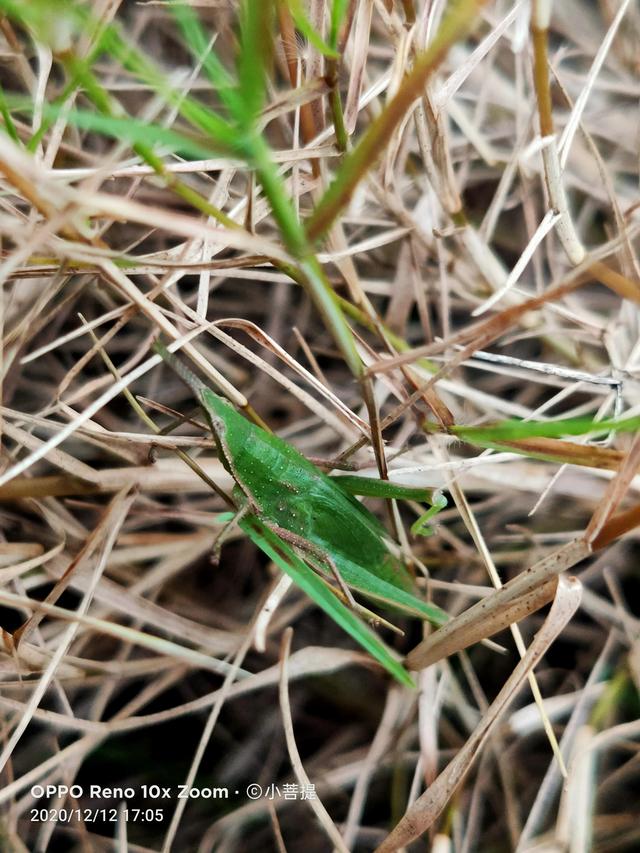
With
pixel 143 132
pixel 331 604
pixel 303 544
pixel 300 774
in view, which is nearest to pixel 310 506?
pixel 303 544

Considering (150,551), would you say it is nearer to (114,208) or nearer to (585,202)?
(114,208)

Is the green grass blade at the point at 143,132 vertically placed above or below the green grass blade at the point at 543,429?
above

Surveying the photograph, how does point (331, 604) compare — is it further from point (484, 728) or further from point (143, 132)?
point (143, 132)

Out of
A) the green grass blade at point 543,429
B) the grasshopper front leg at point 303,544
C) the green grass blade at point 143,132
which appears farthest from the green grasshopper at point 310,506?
the green grass blade at point 143,132

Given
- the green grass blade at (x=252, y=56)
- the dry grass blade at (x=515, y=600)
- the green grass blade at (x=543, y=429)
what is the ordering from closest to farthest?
the green grass blade at (x=252, y=56)
the green grass blade at (x=543, y=429)
the dry grass blade at (x=515, y=600)

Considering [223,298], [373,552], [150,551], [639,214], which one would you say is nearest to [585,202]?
[639,214]

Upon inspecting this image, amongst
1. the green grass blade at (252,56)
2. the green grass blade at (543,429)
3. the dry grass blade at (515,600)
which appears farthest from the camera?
the dry grass blade at (515,600)

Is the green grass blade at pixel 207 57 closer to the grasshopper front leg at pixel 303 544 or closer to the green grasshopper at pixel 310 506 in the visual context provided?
the green grasshopper at pixel 310 506
